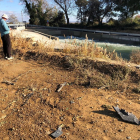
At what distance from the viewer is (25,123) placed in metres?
2.76

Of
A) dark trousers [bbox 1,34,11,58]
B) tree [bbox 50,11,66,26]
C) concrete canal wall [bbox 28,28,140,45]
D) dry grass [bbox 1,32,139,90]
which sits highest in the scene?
tree [bbox 50,11,66,26]

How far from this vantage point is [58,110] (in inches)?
123

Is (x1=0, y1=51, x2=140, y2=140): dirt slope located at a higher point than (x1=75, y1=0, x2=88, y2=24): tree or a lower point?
lower

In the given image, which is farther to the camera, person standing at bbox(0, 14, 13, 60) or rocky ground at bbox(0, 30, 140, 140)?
person standing at bbox(0, 14, 13, 60)

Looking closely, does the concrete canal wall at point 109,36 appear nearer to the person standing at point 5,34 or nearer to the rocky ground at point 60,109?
the person standing at point 5,34

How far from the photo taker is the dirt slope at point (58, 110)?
2.54 meters

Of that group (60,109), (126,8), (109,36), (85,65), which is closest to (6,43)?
(85,65)

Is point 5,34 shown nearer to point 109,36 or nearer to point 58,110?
point 58,110

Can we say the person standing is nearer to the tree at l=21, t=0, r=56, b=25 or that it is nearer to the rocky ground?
the rocky ground

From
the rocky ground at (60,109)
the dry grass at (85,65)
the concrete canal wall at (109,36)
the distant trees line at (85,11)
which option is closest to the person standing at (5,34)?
the dry grass at (85,65)

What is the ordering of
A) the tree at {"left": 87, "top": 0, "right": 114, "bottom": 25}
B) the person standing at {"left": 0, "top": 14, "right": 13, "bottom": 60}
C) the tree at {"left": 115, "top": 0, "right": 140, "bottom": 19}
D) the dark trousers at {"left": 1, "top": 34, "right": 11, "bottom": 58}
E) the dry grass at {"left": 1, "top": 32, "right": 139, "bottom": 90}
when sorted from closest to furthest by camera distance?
1. the dry grass at {"left": 1, "top": 32, "right": 139, "bottom": 90}
2. the person standing at {"left": 0, "top": 14, "right": 13, "bottom": 60}
3. the dark trousers at {"left": 1, "top": 34, "right": 11, "bottom": 58}
4. the tree at {"left": 115, "top": 0, "right": 140, "bottom": 19}
5. the tree at {"left": 87, "top": 0, "right": 114, "bottom": 25}

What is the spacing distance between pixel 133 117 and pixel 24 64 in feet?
13.6

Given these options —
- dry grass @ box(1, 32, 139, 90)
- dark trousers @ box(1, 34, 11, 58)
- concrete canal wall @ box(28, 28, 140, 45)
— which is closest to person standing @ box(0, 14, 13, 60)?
dark trousers @ box(1, 34, 11, 58)

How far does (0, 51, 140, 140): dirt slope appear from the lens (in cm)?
254
